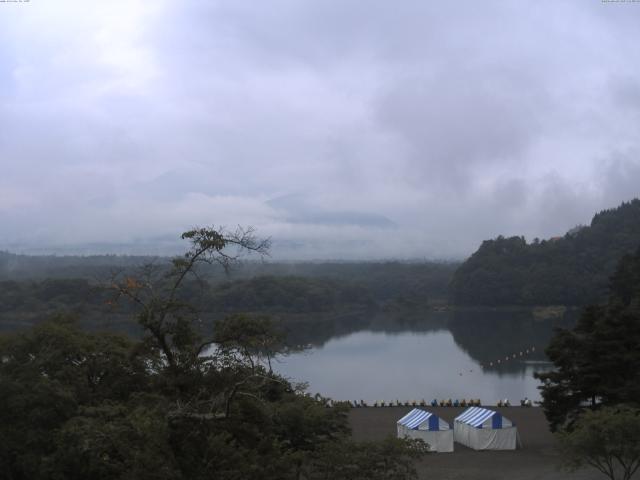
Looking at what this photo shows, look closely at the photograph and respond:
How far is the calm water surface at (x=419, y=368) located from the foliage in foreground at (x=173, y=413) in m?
12.4

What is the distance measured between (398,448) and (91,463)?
3.32m

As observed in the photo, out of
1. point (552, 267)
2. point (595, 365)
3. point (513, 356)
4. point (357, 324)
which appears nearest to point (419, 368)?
point (513, 356)

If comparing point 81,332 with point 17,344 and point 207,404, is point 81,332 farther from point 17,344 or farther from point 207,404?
point 207,404

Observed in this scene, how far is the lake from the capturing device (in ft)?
88.4

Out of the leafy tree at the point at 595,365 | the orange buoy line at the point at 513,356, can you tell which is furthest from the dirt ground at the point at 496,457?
the orange buoy line at the point at 513,356

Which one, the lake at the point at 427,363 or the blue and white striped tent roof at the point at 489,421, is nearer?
the blue and white striped tent roof at the point at 489,421

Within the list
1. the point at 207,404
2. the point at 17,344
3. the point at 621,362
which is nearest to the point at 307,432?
the point at 207,404

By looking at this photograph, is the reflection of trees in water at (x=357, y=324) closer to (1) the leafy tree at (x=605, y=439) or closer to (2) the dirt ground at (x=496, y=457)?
(2) the dirt ground at (x=496, y=457)

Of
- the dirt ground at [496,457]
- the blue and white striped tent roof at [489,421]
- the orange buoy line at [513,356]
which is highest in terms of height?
the blue and white striped tent roof at [489,421]

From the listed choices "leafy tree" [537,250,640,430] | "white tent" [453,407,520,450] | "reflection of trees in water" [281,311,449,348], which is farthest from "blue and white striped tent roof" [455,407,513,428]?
"reflection of trees in water" [281,311,449,348]

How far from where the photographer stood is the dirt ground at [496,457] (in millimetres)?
12844

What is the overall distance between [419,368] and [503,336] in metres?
15.5

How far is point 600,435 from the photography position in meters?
9.94

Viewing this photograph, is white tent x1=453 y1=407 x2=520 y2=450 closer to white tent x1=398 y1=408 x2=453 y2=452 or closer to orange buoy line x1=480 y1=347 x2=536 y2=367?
white tent x1=398 y1=408 x2=453 y2=452
